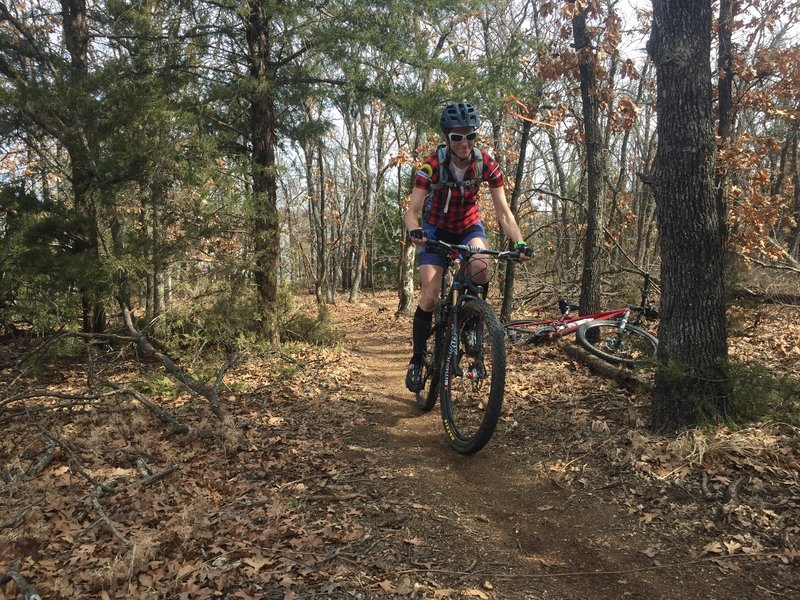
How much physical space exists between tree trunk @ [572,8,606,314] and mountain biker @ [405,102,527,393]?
3420 mm

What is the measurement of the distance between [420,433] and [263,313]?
4.52 meters

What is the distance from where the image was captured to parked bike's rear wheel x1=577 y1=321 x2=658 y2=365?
19.2 ft

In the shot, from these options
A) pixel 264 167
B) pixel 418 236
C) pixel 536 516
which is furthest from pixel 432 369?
pixel 264 167

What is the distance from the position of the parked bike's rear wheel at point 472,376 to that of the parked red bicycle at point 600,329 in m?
2.46

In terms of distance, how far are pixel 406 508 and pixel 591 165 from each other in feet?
19.6

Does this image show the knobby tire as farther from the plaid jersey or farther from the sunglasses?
the sunglasses

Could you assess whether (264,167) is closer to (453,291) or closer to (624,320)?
(453,291)

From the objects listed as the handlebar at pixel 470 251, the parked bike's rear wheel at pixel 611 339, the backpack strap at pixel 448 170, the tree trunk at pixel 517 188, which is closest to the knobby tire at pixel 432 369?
the handlebar at pixel 470 251

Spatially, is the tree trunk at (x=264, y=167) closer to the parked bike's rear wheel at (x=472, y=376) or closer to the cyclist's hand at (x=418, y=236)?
the cyclist's hand at (x=418, y=236)

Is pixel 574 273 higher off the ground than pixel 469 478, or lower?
higher

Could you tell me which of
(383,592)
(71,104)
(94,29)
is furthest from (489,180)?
(94,29)

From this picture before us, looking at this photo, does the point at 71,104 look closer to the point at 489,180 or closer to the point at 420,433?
the point at 489,180

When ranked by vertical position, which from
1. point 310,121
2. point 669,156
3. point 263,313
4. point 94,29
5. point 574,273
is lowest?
point 263,313

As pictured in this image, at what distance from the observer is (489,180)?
14.1 ft
